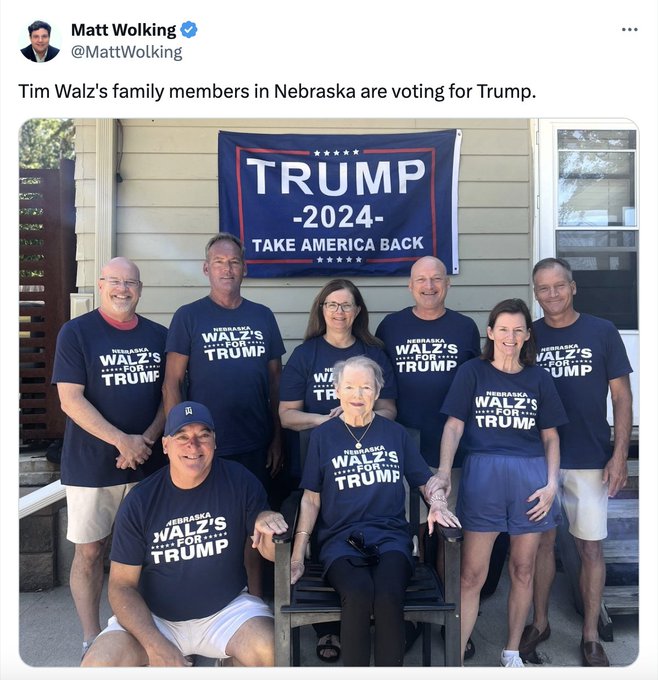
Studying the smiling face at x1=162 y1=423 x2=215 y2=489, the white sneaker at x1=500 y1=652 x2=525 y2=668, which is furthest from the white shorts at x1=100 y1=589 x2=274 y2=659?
the white sneaker at x1=500 y1=652 x2=525 y2=668

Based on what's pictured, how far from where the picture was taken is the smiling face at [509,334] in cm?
265

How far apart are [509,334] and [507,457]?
17.7 inches

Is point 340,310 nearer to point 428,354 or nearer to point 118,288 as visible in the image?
point 428,354

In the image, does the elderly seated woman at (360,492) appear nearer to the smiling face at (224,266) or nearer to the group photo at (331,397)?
the group photo at (331,397)

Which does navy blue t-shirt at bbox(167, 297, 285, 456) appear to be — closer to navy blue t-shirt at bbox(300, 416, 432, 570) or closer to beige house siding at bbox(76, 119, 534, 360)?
navy blue t-shirt at bbox(300, 416, 432, 570)

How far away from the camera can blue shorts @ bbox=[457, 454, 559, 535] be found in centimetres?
263

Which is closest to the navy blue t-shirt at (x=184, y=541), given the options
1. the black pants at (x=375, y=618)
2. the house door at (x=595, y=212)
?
the black pants at (x=375, y=618)

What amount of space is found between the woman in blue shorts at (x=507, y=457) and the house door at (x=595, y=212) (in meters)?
1.50

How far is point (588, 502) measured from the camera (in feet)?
9.42
